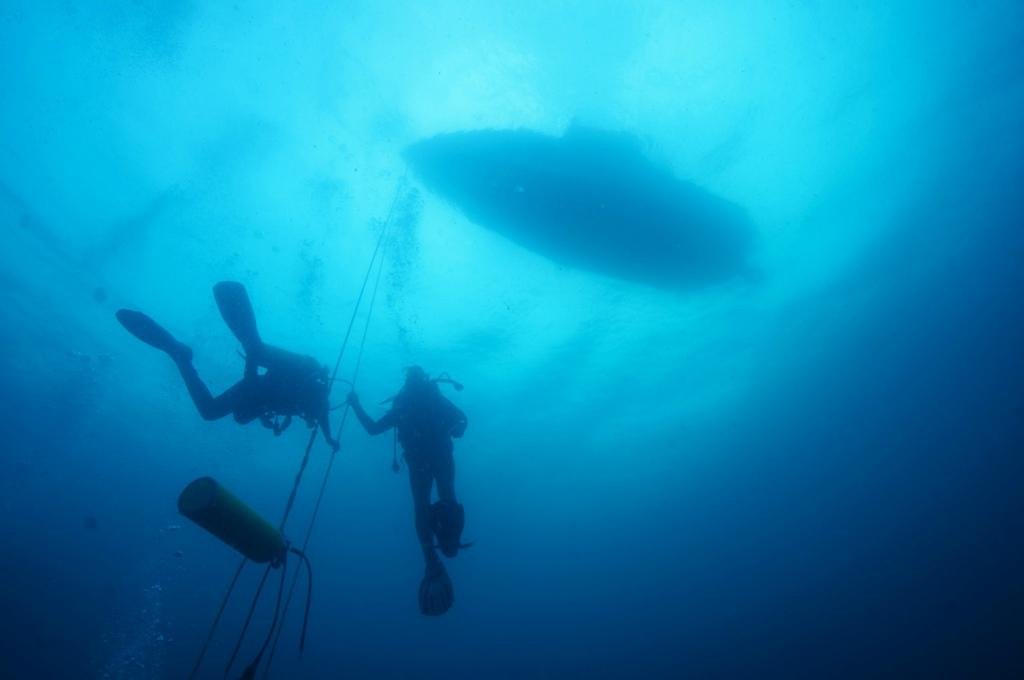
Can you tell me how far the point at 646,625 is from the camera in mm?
55062

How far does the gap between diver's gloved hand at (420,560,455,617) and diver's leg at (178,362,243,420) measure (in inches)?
117

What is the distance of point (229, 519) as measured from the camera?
3148mm

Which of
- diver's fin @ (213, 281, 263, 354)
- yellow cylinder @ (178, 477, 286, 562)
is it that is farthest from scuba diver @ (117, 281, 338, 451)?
yellow cylinder @ (178, 477, 286, 562)

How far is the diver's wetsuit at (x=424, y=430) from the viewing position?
627cm

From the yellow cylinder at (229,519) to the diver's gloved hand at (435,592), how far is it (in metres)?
2.24

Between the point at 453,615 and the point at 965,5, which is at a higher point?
the point at 453,615

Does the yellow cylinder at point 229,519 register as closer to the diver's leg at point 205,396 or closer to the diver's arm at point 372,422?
the diver's leg at point 205,396

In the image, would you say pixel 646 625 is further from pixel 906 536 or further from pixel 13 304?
pixel 13 304

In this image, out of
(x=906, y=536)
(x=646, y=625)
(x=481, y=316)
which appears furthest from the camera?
(x=646, y=625)

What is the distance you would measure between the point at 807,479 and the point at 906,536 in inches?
524

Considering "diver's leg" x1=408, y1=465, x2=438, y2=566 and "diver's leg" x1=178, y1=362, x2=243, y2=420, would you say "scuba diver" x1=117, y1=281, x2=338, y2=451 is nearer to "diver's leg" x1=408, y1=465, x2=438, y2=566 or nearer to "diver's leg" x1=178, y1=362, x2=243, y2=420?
"diver's leg" x1=178, y1=362, x2=243, y2=420

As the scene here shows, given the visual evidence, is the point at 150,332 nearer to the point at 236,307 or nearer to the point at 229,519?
the point at 236,307

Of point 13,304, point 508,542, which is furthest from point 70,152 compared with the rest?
point 508,542

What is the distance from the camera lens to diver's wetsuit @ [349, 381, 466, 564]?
20.6 ft
